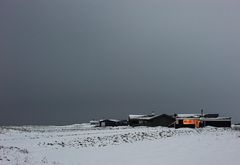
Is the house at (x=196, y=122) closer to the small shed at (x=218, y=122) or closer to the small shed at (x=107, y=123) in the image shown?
the small shed at (x=218, y=122)

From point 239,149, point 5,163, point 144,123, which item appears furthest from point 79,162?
point 144,123

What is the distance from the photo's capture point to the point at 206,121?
90.1 metres

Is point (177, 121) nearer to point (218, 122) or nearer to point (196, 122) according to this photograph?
point (196, 122)

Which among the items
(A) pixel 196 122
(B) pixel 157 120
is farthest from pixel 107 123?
(A) pixel 196 122

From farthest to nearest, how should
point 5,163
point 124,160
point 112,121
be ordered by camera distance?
point 112,121, point 124,160, point 5,163

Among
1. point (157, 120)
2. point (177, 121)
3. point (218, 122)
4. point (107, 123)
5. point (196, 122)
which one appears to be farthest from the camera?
point (107, 123)

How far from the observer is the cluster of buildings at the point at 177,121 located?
8566cm

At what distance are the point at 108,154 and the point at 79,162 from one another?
5599 mm

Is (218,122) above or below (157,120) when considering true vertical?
below

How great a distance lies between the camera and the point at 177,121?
8675 centimetres

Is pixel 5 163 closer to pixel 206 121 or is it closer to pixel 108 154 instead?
pixel 108 154

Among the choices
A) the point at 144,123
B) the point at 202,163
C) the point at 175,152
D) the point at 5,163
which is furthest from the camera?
the point at 144,123

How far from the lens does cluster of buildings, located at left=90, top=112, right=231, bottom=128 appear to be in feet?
281

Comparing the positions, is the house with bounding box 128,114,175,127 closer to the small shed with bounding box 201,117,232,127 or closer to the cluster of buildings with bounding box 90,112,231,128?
the cluster of buildings with bounding box 90,112,231,128
